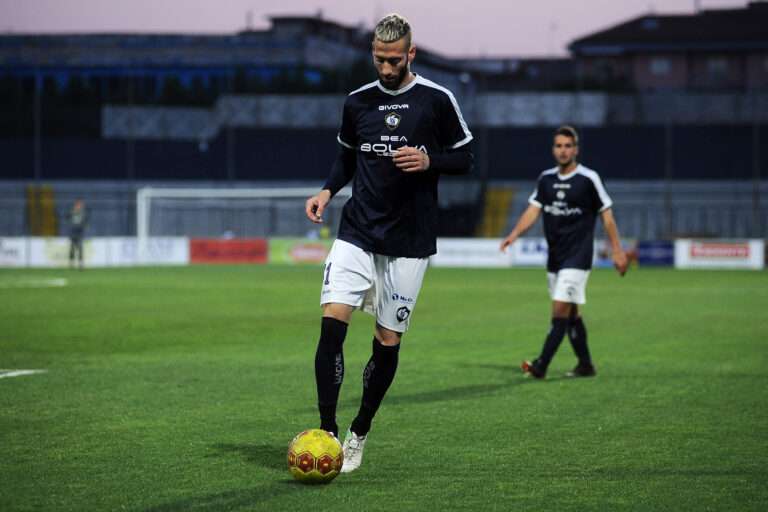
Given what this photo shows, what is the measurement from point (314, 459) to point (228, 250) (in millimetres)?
33928

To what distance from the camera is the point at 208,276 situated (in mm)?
28688

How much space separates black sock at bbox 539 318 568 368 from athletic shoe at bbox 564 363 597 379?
0.99 ft

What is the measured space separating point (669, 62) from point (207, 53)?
1043 inches

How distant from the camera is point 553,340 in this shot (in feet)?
30.8

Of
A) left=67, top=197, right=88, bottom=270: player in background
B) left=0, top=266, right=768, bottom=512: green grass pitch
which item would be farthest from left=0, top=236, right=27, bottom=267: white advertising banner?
left=0, top=266, right=768, bottom=512: green grass pitch

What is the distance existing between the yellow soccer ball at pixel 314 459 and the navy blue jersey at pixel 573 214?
4695 mm

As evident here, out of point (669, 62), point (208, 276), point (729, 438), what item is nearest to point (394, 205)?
point (729, 438)

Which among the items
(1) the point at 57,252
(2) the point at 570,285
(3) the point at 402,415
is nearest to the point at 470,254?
(1) the point at 57,252

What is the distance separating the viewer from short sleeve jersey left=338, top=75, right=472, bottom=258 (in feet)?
18.4

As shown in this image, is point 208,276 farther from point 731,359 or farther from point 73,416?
point 73,416

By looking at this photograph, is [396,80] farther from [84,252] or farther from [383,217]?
[84,252]

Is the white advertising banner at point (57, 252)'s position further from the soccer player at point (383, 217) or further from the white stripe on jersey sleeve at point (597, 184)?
the soccer player at point (383, 217)

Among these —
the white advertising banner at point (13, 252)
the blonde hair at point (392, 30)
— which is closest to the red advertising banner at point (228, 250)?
the white advertising banner at point (13, 252)

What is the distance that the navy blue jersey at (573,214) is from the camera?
374 inches
